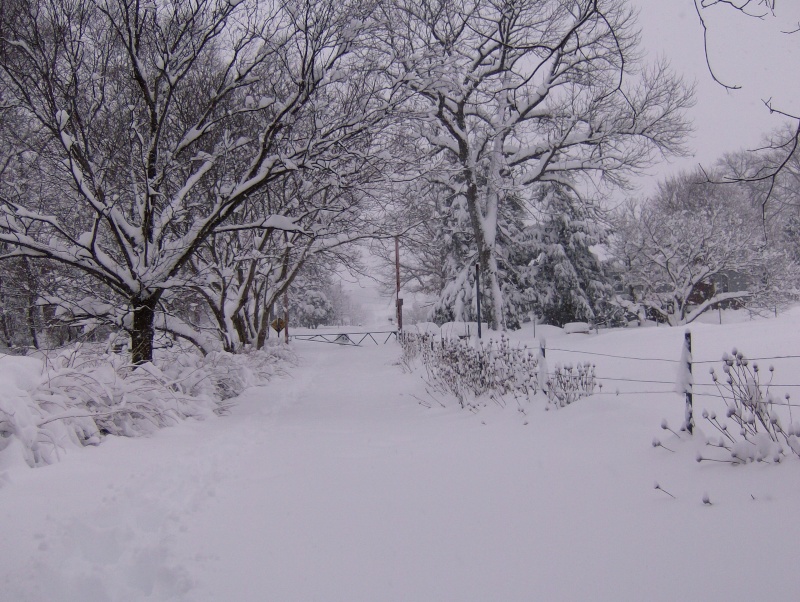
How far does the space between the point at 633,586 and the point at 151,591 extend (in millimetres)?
2285

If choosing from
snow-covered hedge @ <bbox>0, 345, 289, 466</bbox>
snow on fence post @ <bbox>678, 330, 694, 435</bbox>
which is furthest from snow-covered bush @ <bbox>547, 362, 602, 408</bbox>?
snow-covered hedge @ <bbox>0, 345, 289, 466</bbox>

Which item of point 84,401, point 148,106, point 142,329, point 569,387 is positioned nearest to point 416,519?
point 569,387

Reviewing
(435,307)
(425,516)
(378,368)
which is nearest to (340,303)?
(435,307)

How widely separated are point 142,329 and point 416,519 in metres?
6.18

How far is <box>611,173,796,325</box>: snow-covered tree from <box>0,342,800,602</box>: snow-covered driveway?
24992 mm

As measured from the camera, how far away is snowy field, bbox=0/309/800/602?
8.21 ft

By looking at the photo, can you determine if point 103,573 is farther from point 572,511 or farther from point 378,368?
point 378,368

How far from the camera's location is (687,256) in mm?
27031

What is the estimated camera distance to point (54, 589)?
2387 mm

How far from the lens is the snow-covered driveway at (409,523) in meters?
2.50

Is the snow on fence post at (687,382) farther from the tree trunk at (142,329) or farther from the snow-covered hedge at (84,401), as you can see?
the tree trunk at (142,329)

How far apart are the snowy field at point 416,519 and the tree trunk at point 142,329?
9.04ft

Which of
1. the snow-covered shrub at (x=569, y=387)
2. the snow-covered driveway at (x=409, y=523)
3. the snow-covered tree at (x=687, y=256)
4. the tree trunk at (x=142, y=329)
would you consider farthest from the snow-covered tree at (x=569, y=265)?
the snow-covered driveway at (x=409, y=523)

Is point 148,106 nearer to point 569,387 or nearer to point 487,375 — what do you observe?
point 487,375
